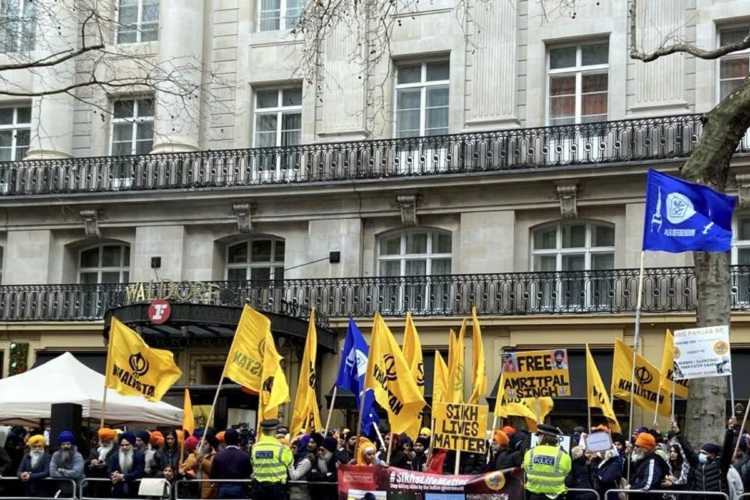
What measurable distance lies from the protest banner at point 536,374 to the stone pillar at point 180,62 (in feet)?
49.6

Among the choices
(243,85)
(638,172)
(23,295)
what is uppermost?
(243,85)

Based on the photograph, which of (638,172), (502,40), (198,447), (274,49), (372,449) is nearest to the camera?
(372,449)

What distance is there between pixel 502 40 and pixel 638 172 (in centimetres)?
443

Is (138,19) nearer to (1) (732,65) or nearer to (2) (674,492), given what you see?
(1) (732,65)

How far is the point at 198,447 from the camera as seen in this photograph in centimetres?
2070

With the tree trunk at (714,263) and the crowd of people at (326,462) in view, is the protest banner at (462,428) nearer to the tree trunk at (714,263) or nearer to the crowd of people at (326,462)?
the crowd of people at (326,462)

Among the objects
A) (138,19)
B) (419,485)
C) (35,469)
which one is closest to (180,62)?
(138,19)

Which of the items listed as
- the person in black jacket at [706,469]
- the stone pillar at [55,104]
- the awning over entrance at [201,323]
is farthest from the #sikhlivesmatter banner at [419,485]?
the stone pillar at [55,104]

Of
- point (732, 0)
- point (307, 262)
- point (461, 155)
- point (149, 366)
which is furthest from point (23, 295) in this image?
point (732, 0)

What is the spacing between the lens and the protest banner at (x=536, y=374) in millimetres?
21531

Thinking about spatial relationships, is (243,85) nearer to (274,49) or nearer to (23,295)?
(274,49)

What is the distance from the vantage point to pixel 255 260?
3491cm

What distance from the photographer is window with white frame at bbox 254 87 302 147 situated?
35062 mm

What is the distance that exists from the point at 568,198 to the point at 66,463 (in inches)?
581
